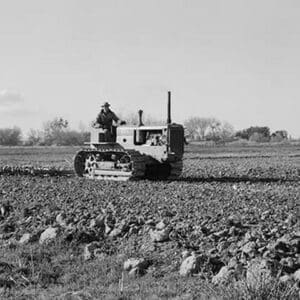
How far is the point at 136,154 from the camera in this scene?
2047 cm

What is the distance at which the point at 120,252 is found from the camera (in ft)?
30.6

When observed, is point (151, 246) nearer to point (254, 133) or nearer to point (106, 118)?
point (106, 118)

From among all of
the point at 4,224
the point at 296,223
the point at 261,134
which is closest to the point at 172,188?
the point at 4,224

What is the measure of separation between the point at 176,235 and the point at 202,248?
76 cm

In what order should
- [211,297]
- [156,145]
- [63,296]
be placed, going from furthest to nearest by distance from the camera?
1. [156,145]
2. [63,296]
3. [211,297]

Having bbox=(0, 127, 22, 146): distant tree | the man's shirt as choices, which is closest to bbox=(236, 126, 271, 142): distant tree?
bbox=(0, 127, 22, 146): distant tree

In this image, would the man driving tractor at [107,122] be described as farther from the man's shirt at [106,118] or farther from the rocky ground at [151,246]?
the rocky ground at [151,246]

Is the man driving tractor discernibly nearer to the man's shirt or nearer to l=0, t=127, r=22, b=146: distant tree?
the man's shirt

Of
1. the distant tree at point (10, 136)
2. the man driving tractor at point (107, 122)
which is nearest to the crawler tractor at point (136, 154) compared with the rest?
the man driving tractor at point (107, 122)

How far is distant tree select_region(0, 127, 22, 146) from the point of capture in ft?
361

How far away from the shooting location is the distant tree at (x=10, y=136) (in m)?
110

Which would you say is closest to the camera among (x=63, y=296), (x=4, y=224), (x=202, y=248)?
(x=63, y=296)

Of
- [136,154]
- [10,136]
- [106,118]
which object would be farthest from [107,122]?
[10,136]

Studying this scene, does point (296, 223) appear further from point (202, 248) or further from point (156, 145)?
point (156, 145)
